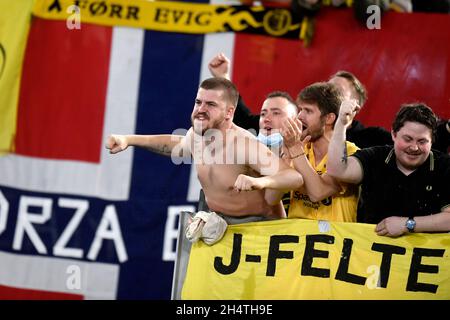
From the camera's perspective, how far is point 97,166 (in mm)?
6824

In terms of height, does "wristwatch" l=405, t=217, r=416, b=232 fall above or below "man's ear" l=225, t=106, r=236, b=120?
below

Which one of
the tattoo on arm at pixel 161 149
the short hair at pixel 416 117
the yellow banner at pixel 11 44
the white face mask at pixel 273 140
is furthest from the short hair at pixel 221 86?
the yellow banner at pixel 11 44

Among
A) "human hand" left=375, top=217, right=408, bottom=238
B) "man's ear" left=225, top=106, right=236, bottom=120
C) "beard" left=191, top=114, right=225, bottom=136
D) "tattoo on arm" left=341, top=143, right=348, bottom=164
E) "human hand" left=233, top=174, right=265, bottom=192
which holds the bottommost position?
"human hand" left=375, top=217, right=408, bottom=238

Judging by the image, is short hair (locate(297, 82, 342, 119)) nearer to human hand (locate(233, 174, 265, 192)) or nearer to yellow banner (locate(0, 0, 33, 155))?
human hand (locate(233, 174, 265, 192))

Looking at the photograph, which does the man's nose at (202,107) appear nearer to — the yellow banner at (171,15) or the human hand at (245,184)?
the human hand at (245,184)

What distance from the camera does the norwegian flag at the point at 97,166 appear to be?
6.72 m

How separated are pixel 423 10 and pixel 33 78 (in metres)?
3.11

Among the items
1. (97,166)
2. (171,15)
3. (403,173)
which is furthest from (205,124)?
(97,166)

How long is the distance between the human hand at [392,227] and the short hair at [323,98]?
74 cm

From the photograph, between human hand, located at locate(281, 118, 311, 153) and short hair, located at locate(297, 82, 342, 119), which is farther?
short hair, located at locate(297, 82, 342, 119)

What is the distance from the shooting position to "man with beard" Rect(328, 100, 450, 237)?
13.2 ft

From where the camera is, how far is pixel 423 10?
6379 mm

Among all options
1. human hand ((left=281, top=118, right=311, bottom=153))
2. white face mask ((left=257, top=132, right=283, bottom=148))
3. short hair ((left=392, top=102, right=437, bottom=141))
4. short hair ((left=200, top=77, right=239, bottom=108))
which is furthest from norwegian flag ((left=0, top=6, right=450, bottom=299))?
short hair ((left=392, top=102, right=437, bottom=141))
